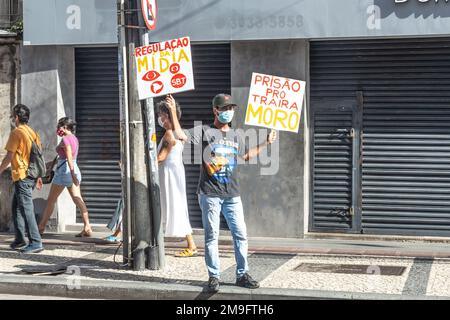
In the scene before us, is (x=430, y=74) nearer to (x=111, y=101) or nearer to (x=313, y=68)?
(x=313, y=68)

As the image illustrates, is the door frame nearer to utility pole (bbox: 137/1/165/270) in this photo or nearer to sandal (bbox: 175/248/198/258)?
sandal (bbox: 175/248/198/258)

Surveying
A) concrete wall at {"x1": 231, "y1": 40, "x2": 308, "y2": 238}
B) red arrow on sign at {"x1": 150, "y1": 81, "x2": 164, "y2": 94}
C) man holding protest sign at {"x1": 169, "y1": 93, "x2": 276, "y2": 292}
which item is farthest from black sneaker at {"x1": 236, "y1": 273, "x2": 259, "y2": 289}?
concrete wall at {"x1": 231, "y1": 40, "x2": 308, "y2": 238}

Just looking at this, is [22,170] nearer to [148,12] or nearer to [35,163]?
[35,163]

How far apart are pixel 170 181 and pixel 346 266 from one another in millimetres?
2479

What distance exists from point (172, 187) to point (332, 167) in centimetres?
336

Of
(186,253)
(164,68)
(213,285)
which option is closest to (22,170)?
(186,253)

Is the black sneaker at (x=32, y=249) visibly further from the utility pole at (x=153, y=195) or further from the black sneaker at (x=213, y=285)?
the black sneaker at (x=213, y=285)

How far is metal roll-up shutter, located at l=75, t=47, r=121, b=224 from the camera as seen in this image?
14.1m

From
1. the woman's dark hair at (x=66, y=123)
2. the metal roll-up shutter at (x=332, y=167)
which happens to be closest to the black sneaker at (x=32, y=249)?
the woman's dark hair at (x=66, y=123)

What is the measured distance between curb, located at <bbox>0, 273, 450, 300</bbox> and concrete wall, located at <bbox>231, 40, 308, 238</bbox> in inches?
170

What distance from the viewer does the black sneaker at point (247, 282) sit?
349 inches

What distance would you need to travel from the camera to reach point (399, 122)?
13.0 metres

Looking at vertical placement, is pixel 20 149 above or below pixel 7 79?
below
